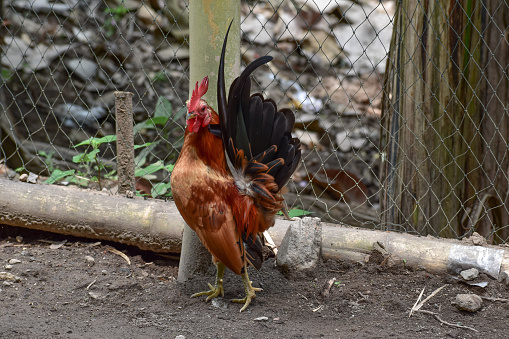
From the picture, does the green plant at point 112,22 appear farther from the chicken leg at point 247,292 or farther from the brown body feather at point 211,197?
the chicken leg at point 247,292

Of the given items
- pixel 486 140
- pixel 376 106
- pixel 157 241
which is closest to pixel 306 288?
pixel 157 241

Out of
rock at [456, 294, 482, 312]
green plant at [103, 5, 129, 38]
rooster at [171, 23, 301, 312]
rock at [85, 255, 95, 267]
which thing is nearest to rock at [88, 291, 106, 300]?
rock at [85, 255, 95, 267]

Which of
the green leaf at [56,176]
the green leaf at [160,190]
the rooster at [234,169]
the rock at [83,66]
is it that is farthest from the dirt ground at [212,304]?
the rock at [83,66]

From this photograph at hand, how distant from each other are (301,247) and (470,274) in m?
0.99

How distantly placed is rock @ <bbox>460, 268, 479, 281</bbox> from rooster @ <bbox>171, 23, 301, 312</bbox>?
3.76 feet

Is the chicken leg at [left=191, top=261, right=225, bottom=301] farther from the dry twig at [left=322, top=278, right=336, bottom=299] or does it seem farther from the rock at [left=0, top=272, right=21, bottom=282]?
the rock at [left=0, top=272, right=21, bottom=282]

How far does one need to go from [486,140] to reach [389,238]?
1.28 metres

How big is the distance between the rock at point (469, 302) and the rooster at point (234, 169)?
1.11 metres

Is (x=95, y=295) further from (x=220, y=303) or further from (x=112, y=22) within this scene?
(x=112, y=22)

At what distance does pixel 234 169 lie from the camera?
2873mm

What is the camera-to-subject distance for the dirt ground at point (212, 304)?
8.77 ft

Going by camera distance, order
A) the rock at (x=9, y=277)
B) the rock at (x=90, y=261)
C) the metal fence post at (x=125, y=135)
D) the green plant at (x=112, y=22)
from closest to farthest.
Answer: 1. the rock at (x=9, y=277)
2. the rock at (x=90, y=261)
3. the metal fence post at (x=125, y=135)
4. the green plant at (x=112, y=22)

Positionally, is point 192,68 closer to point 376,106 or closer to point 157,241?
point 157,241

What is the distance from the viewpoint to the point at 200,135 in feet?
9.04
